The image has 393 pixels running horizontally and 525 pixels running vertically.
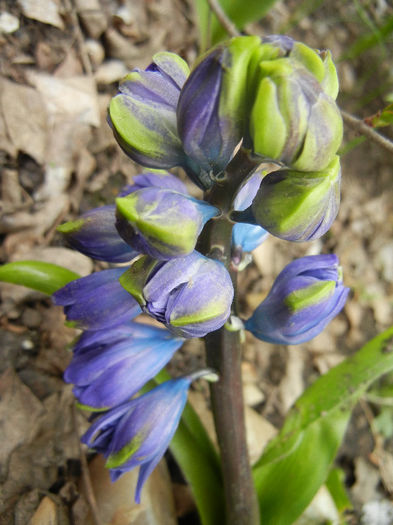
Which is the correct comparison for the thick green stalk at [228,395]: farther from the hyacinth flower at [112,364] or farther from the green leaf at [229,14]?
the green leaf at [229,14]

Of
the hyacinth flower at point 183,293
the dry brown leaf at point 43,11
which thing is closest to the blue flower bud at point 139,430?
the hyacinth flower at point 183,293

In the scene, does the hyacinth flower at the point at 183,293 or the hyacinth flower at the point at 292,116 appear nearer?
the hyacinth flower at the point at 292,116

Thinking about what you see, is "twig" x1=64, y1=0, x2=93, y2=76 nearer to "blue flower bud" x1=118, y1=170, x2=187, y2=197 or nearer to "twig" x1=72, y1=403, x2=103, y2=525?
"blue flower bud" x1=118, y1=170, x2=187, y2=197

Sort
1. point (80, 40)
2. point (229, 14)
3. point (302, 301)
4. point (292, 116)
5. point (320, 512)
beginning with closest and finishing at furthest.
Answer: point (292, 116), point (302, 301), point (320, 512), point (80, 40), point (229, 14)

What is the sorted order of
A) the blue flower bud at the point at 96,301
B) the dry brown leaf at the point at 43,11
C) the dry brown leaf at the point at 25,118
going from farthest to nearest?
1. the dry brown leaf at the point at 43,11
2. the dry brown leaf at the point at 25,118
3. the blue flower bud at the point at 96,301

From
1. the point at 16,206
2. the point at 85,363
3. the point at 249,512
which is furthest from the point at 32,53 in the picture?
the point at 249,512

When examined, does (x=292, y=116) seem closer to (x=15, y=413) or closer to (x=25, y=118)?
(x=15, y=413)

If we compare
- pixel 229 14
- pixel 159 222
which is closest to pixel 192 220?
pixel 159 222
